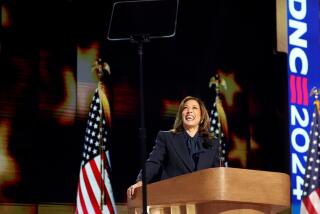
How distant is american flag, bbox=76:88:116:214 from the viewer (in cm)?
626

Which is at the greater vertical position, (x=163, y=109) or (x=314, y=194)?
(x=163, y=109)

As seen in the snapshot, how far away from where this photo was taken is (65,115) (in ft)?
20.3

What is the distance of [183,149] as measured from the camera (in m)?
3.36

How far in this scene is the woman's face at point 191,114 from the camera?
3.40 m

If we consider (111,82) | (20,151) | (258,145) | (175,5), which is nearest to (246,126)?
(258,145)

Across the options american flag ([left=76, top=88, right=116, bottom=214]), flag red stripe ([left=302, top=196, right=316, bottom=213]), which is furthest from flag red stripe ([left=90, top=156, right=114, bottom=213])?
flag red stripe ([left=302, top=196, right=316, bottom=213])

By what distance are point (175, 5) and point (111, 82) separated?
3.30 metres

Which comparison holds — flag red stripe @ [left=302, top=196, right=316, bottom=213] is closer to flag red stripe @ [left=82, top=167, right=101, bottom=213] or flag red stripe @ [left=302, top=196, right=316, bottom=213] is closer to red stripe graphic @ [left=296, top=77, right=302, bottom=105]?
red stripe graphic @ [left=296, top=77, right=302, bottom=105]

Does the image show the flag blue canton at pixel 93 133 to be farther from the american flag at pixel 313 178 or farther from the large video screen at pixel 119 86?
the american flag at pixel 313 178

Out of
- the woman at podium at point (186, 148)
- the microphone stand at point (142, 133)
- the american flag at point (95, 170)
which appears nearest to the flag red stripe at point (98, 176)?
the american flag at point (95, 170)

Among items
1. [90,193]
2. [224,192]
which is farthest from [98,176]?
[224,192]

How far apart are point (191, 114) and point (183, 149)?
0.62ft

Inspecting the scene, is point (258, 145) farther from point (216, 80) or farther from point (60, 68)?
point (60, 68)

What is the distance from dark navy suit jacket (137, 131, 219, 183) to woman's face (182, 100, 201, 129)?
0.21 feet
